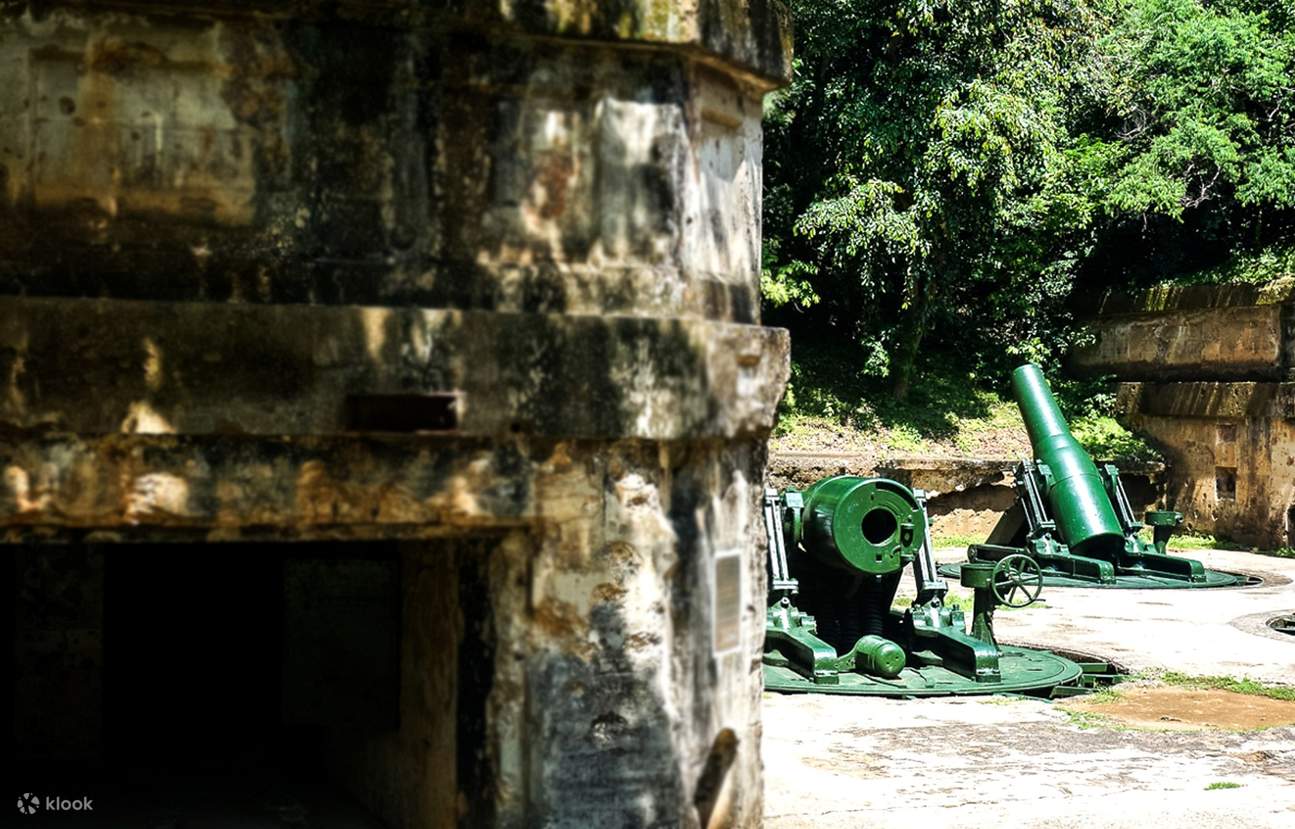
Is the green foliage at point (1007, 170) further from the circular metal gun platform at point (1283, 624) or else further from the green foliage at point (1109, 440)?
the circular metal gun platform at point (1283, 624)

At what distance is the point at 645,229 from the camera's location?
4520 mm

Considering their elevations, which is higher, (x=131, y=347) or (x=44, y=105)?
(x=44, y=105)

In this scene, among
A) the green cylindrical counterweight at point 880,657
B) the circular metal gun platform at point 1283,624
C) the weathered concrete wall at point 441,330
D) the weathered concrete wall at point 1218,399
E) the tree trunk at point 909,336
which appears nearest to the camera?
the weathered concrete wall at point 441,330

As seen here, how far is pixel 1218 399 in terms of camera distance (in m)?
19.7

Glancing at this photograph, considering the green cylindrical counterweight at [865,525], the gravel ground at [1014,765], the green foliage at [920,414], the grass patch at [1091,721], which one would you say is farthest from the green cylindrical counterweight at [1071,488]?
the grass patch at [1091,721]

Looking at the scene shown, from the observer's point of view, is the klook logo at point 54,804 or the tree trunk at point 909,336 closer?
the klook logo at point 54,804

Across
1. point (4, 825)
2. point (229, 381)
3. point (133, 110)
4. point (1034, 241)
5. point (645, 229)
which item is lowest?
point (4, 825)

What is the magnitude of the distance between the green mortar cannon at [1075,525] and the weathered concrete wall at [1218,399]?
256 centimetres

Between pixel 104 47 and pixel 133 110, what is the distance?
178 mm

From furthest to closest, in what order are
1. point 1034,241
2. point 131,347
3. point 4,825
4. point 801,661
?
point 1034,241, point 801,661, point 4,825, point 131,347

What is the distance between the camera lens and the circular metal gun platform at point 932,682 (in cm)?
976

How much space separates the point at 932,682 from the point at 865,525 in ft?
3.88

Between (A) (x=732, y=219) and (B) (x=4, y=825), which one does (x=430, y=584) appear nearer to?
(A) (x=732, y=219)

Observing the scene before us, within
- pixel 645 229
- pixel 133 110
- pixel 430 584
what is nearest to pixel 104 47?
pixel 133 110
